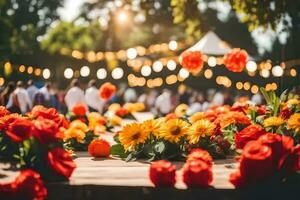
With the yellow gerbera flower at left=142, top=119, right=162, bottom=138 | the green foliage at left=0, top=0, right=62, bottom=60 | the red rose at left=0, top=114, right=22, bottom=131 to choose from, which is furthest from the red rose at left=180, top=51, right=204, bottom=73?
the green foliage at left=0, top=0, right=62, bottom=60

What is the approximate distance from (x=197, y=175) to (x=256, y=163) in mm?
489

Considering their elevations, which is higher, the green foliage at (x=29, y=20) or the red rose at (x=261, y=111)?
the green foliage at (x=29, y=20)

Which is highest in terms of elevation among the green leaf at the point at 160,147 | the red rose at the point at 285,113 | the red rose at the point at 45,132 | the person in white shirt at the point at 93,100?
the red rose at the point at 45,132

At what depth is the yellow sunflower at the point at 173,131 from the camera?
6754mm

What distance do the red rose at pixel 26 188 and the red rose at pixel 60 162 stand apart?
11.0 inches

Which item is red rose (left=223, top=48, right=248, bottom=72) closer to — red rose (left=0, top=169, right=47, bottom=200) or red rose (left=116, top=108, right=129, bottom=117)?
red rose (left=0, top=169, right=47, bottom=200)

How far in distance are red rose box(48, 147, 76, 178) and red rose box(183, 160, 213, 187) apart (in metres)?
0.99

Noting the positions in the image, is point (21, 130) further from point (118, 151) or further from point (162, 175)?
point (118, 151)

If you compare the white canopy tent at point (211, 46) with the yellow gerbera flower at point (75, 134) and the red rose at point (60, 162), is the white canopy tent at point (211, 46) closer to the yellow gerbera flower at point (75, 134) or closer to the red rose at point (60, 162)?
the yellow gerbera flower at point (75, 134)

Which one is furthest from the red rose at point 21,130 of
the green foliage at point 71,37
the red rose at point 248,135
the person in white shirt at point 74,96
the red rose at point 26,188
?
the green foliage at point 71,37

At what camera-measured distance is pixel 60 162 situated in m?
5.36

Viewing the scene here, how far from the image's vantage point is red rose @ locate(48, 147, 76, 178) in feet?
17.4

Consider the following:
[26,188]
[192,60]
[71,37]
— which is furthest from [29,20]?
[26,188]

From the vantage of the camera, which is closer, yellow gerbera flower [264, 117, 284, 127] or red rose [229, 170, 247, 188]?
red rose [229, 170, 247, 188]
